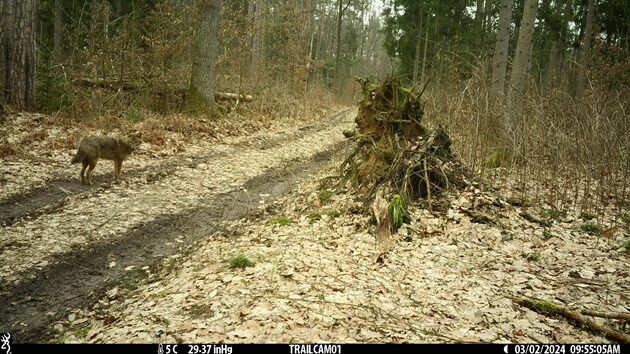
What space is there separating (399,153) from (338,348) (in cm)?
418

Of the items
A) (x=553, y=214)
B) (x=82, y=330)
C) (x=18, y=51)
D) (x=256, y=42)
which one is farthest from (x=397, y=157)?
(x=256, y=42)

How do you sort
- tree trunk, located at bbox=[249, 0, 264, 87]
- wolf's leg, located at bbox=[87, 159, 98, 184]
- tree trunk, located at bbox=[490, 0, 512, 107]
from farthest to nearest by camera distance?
1. tree trunk, located at bbox=[249, 0, 264, 87]
2. tree trunk, located at bbox=[490, 0, 512, 107]
3. wolf's leg, located at bbox=[87, 159, 98, 184]

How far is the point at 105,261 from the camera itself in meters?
5.04

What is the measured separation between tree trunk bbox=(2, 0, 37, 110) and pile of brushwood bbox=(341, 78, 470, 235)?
889 centimetres

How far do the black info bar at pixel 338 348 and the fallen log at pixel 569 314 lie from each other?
0.10 metres

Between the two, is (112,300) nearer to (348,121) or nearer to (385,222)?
(385,222)

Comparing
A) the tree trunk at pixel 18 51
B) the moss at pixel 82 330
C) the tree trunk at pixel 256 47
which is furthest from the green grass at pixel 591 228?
the tree trunk at pixel 256 47

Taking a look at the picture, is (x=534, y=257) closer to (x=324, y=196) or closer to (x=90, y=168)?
(x=324, y=196)

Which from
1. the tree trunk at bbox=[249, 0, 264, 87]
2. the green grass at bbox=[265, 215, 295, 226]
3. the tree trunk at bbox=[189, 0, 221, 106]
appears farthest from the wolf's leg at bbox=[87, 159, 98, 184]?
the tree trunk at bbox=[249, 0, 264, 87]

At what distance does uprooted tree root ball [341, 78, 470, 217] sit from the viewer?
21.6 feet

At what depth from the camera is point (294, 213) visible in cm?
692

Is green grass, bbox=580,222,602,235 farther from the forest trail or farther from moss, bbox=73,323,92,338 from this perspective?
moss, bbox=73,323,92,338

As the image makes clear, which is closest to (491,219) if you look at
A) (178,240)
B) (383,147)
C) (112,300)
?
(383,147)

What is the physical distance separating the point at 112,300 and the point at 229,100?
11999 mm
